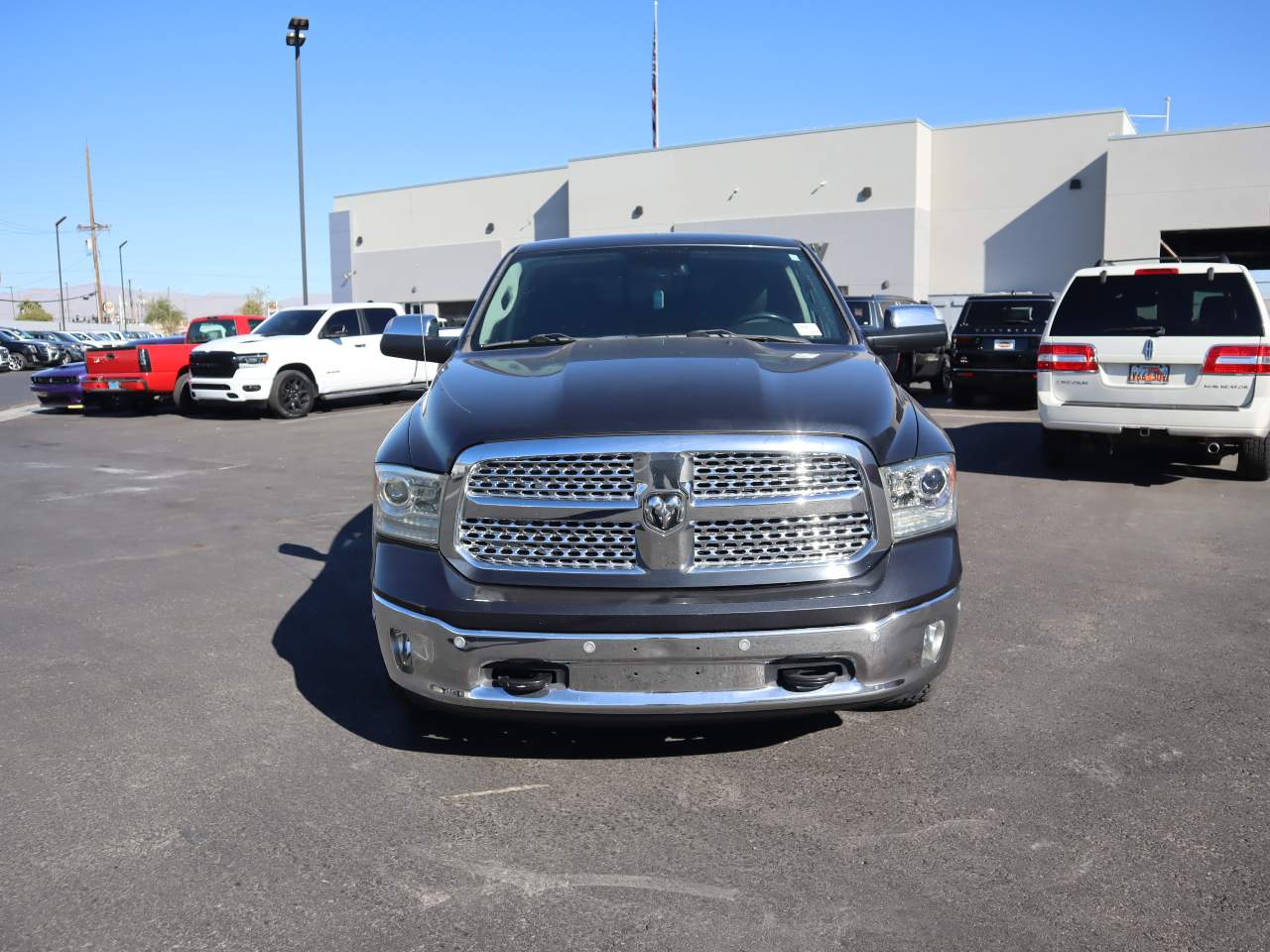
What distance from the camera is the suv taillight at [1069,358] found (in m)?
9.79

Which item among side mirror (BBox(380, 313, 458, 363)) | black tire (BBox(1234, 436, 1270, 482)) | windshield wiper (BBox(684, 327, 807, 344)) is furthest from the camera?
black tire (BBox(1234, 436, 1270, 482))

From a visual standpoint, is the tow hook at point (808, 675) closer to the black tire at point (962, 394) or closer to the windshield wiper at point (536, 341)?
the windshield wiper at point (536, 341)

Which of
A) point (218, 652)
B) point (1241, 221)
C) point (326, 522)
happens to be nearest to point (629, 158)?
point (1241, 221)

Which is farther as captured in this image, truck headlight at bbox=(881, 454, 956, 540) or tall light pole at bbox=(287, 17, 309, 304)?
tall light pole at bbox=(287, 17, 309, 304)

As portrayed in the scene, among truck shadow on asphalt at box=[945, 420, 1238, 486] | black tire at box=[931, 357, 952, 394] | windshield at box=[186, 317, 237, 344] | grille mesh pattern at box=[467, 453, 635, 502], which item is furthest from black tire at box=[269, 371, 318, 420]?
grille mesh pattern at box=[467, 453, 635, 502]

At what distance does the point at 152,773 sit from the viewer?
375 cm

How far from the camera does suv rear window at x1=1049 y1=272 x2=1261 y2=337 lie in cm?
931

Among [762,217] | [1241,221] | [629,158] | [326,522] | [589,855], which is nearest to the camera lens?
[589,855]

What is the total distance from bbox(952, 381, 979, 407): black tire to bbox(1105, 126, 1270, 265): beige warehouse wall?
17624 millimetres

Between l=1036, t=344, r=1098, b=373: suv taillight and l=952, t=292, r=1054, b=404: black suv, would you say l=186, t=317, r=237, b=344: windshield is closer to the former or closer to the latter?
l=952, t=292, r=1054, b=404: black suv

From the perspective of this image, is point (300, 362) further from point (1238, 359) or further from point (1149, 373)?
point (1238, 359)

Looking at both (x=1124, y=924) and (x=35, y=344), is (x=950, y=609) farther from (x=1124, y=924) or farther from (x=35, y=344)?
(x=35, y=344)

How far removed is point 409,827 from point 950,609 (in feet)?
6.08

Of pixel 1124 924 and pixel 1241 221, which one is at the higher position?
pixel 1241 221
